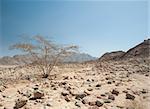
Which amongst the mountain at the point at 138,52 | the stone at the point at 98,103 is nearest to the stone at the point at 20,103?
the stone at the point at 98,103

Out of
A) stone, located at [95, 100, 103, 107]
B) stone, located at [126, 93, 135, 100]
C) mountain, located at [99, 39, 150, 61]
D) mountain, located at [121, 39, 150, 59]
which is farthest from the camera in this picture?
mountain, located at [99, 39, 150, 61]

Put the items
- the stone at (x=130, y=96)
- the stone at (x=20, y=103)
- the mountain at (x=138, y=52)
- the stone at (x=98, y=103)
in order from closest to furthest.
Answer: the stone at (x=20, y=103) → the stone at (x=98, y=103) → the stone at (x=130, y=96) → the mountain at (x=138, y=52)

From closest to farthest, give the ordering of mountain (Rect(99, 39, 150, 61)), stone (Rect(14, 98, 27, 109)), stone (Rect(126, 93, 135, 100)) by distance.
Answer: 1. stone (Rect(14, 98, 27, 109))
2. stone (Rect(126, 93, 135, 100))
3. mountain (Rect(99, 39, 150, 61))

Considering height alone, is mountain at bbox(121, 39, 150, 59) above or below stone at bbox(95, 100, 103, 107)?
above

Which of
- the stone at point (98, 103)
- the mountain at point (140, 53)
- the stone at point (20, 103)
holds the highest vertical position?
the mountain at point (140, 53)

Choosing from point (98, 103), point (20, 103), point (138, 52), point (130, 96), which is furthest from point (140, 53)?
point (20, 103)

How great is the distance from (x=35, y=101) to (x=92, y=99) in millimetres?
1635

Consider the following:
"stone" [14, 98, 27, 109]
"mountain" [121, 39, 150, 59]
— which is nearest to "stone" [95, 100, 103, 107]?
"stone" [14, 98, 27, 109]

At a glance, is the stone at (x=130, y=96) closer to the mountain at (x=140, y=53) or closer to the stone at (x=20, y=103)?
the stone at (x=20, y=103)

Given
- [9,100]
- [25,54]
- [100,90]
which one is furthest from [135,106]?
[25,54]

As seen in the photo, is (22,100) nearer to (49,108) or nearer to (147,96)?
(49,108)

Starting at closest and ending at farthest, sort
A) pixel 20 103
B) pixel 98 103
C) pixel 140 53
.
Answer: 1. pixel 20 103
2. pixel 98 103
3. pixel 140 53

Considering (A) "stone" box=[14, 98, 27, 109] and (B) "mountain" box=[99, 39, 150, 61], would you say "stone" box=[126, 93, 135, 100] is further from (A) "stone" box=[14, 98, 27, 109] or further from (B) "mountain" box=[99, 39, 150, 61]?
(B) "mountain" box=[99, 39, 150, 61]

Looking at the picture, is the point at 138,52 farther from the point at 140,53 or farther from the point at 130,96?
the point at 130,96
